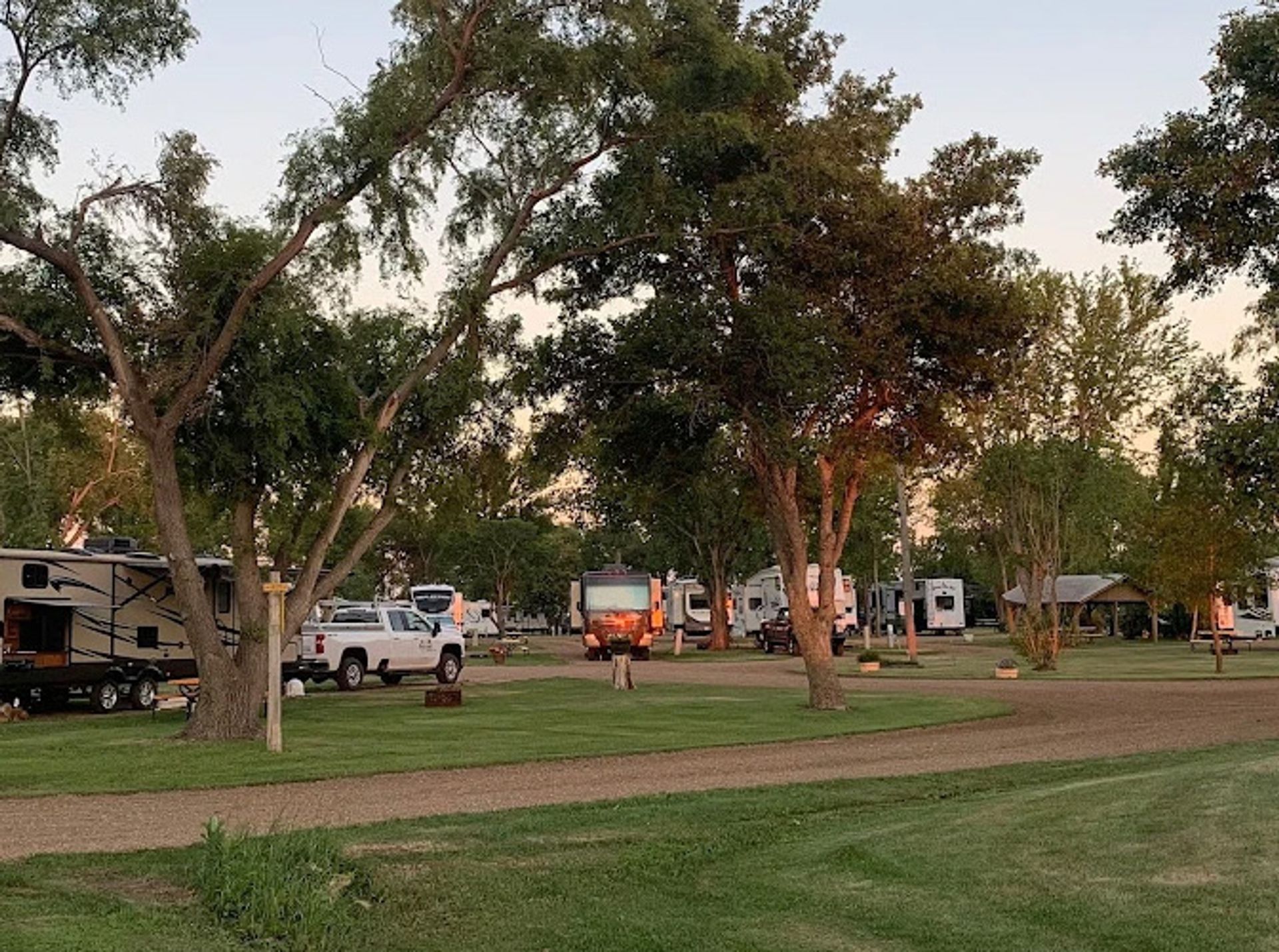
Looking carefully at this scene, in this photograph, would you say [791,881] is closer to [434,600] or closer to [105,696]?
[105,696]

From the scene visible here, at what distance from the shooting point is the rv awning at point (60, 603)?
26078mm

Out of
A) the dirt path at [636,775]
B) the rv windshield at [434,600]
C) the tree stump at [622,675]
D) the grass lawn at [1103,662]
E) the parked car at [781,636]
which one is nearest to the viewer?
the dirt path at [636,775]

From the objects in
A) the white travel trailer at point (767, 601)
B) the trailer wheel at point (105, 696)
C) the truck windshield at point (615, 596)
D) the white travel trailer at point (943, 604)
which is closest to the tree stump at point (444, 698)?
the trailer wheel at point (105, 696)

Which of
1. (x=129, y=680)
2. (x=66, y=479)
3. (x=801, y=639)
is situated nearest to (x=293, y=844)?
(x=801, y=639)

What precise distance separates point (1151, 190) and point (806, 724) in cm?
910

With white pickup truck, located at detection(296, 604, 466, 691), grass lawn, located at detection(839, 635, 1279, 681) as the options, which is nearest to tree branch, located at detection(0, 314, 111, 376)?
white pickup truck, located at detection(296, 604, 466, 691)

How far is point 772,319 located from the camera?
24.3 metres

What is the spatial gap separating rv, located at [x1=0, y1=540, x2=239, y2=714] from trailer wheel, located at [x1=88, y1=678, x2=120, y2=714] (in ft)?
0.06

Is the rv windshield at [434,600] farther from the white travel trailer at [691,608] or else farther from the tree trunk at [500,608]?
the tree trunk at [500,608]

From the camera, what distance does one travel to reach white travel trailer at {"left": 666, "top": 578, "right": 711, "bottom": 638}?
237 ft

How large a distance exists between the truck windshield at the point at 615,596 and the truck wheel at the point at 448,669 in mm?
13890

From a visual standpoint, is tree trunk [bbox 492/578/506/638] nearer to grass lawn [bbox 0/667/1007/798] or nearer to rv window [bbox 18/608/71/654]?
grass lawn [bbox 0/667/1007/798]

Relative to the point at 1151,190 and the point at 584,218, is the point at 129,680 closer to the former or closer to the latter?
the point at 584,218

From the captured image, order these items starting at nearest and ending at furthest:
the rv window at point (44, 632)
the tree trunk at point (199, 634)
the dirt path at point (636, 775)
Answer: the dirt path at point (636, 775), the tree trunk at point (199, 634), the rv window at point (44, 632)
